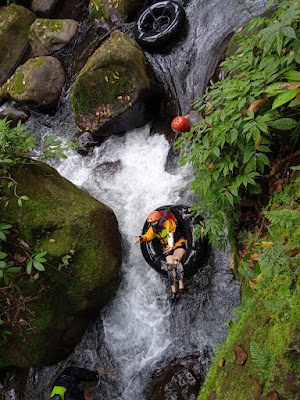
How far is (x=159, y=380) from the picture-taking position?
519 cm

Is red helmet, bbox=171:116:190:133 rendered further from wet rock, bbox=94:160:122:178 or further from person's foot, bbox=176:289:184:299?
person's foot, bbox=176:289:184:299

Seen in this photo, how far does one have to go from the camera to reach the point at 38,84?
28.2 ft

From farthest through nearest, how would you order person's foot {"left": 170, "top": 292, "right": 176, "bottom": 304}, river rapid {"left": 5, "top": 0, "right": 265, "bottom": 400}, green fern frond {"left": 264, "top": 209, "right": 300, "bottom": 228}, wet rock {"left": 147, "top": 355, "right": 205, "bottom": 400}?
person's foot {"left": 170, "top": 292, "right": 176, "bottom": 304} → river rapid {"left": 5, "top": 0, "right": 265, "bottom": 400} → wet rock {"left": 147, "top": 355, "right": 205, "bottom": 400} → green fern frond {"left": 264, "top": 209, "right": 300, "bottom": 228}

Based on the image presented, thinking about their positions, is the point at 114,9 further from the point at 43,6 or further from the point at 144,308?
the point at 144,308

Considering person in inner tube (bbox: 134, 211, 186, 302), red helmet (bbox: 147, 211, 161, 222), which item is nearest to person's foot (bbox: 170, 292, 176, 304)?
person in inner tube (bbox: 134, 211, 186, 302)

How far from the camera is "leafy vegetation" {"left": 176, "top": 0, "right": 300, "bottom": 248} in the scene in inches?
118

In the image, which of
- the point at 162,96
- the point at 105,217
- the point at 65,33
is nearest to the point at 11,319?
the point at 105,217

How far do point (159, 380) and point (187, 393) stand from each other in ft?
1.84

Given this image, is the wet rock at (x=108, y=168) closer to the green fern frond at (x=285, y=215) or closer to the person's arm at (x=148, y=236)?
the person's arm at (x=148, y=236)

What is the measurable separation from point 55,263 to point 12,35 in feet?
28.5

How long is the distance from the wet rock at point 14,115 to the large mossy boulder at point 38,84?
502 millimetres

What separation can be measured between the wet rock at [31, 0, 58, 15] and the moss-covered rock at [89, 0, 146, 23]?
6.72 ft

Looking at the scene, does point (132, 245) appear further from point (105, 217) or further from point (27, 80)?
point (27, 80)

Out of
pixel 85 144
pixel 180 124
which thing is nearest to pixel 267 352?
pixel 180 124
